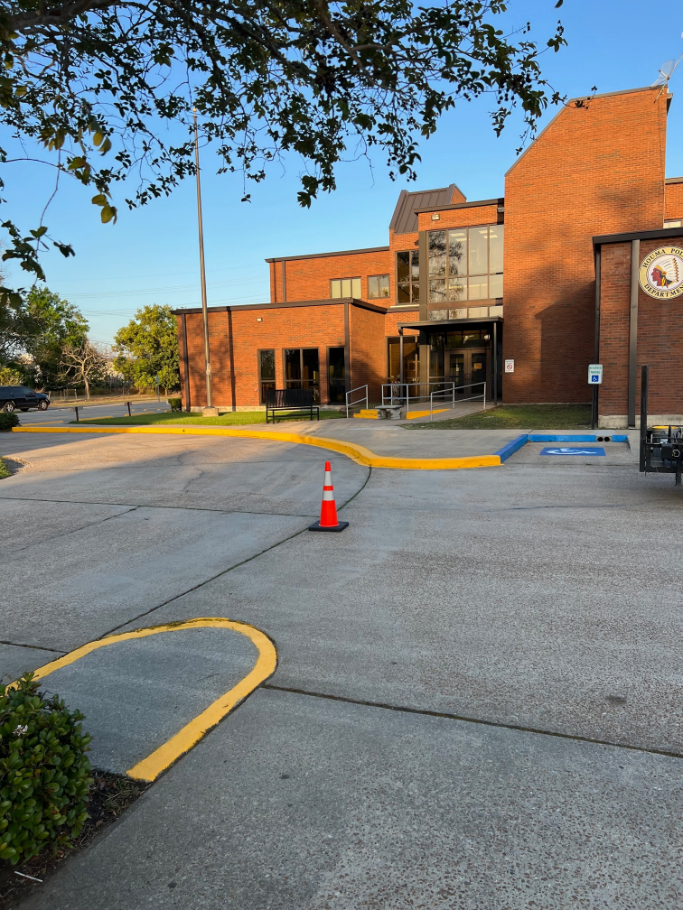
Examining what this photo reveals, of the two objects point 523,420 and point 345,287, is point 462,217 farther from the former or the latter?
point 345,287

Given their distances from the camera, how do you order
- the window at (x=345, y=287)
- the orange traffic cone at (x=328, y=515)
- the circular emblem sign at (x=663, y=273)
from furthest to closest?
1. the window at (x=345, y=287)
2. the circular emblem sign at (x=663, y=273)
3. the orange traffic cone at (x=328, y=515)

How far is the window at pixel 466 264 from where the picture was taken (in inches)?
993

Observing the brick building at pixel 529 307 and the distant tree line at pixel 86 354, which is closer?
the brick building at pixel 529 307

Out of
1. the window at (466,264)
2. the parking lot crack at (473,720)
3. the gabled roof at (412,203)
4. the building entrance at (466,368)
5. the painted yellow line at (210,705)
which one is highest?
the gabled roof at (412,203)

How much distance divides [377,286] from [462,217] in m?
11.1

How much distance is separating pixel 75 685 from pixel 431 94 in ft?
14.6

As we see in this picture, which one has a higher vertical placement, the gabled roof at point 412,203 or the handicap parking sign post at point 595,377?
the gabled roof at point 412,203

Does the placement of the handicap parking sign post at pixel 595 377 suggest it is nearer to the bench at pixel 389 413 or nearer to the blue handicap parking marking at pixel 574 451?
the blue handicap parking marking at pixel 574 451

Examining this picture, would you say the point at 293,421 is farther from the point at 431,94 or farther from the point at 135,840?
the point at 135,840

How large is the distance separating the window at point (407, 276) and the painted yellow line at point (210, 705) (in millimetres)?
28187

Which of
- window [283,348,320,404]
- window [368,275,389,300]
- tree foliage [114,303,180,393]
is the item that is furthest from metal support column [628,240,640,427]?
tree foliage [114,303,180,393]

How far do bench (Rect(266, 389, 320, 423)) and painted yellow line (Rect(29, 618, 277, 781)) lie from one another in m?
17.7

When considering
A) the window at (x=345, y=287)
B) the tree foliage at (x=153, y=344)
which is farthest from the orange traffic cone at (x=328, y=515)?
the tree foliage at (x=153, y=344)

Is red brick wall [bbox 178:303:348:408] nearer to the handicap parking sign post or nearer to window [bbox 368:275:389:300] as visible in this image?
window [bbox 368:275:389:300]
